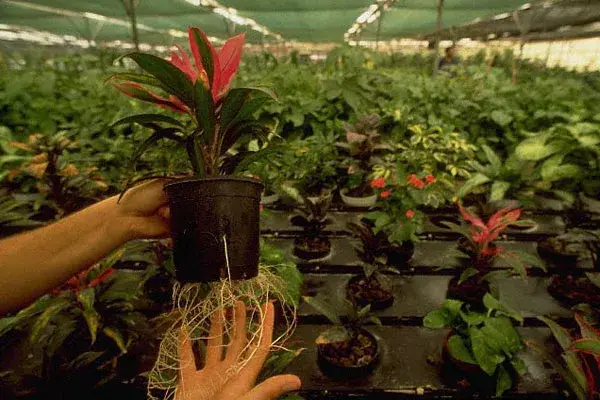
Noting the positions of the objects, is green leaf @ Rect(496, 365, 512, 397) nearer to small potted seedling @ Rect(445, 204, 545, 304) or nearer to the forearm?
small potted seedling @ Rect(445, 204, 545, 304)

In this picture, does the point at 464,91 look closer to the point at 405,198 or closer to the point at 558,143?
the point at 558,143

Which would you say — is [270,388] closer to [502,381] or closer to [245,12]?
[502,381]

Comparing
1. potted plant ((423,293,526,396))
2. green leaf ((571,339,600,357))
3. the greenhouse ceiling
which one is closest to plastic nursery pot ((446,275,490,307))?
potted plant ((423,293,526,396))

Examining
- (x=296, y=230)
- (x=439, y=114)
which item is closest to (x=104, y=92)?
(x=296, y=230)

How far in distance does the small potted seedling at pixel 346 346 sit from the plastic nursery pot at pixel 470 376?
0.33 m

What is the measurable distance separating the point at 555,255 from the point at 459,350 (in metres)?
1.36

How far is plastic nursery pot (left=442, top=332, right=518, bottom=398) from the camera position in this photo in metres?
1.63

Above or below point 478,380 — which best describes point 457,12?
above

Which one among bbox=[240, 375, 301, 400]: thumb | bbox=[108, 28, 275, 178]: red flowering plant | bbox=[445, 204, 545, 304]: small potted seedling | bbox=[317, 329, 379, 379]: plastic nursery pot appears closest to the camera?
bbox=[240, 375, 301, 400]: thumb

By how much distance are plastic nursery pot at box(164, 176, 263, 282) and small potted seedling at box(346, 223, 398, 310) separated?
1204 millimetres

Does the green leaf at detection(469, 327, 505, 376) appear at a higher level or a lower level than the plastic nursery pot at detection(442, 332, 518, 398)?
higher

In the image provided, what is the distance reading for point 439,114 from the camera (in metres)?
3.96

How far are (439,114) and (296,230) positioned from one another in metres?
2.17

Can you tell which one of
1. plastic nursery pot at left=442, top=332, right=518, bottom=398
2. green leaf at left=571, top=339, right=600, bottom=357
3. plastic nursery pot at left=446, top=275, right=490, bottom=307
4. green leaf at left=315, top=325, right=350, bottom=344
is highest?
green leaf at left=571, top=339, right=600, bottom=357
